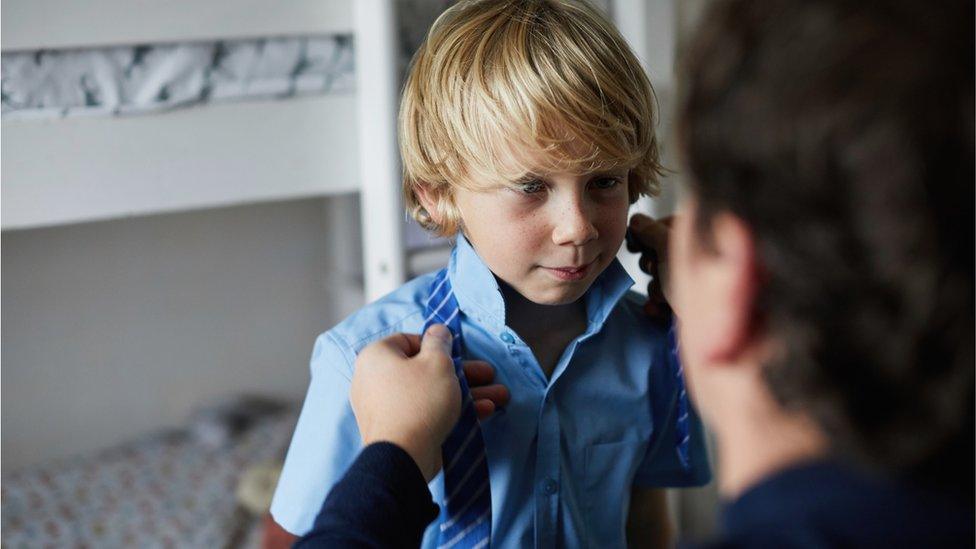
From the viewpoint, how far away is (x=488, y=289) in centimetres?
91

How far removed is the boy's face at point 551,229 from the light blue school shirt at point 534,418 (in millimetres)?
35

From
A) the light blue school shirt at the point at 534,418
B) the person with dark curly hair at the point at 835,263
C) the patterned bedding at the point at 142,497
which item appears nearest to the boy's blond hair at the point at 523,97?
the light blue school shirt at the point at 534,418

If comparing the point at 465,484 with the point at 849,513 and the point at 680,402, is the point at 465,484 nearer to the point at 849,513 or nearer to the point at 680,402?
the point at 680,402

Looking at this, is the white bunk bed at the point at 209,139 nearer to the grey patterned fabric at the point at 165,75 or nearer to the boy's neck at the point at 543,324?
the grey patterned fabric at the point at 165,75

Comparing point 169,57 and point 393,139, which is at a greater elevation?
point 169,57

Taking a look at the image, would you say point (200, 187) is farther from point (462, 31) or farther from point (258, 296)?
point (258, 296)

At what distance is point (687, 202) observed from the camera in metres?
0.54

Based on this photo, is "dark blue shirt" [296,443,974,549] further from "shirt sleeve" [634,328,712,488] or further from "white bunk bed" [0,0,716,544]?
"white bunk bed" [0,0,716,544]

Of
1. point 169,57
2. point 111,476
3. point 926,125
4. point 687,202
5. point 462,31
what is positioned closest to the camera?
point 926,125

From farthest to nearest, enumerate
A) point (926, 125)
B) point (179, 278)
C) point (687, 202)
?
point (179, 278)
point (687, 202)
point (926, 125)

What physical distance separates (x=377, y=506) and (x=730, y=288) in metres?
Answer: 0.29

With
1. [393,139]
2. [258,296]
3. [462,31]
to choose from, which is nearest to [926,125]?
[462,31]

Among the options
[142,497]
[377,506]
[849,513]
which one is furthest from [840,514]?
[142,497]

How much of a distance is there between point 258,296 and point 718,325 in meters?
2.13
